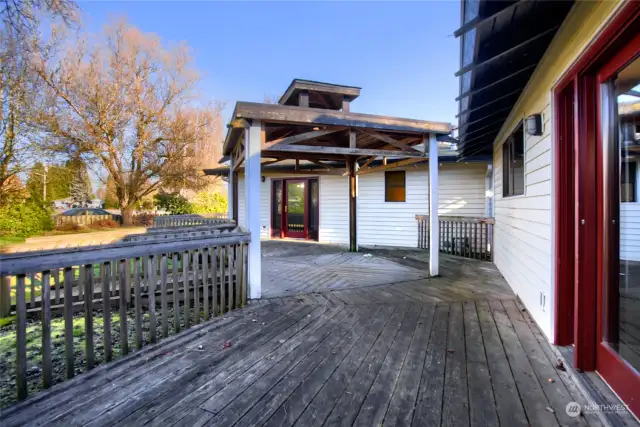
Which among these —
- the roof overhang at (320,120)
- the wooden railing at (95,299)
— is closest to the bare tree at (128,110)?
the roof overhang at (320,120)

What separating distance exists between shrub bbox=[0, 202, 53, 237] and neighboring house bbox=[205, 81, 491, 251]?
634cm

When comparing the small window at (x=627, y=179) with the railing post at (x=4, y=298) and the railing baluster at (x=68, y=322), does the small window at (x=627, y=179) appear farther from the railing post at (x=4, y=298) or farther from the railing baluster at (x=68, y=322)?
the railing post at (x=4, y=298)

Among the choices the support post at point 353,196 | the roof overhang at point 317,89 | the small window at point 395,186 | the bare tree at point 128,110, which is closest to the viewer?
the roof overhang at point 317,89

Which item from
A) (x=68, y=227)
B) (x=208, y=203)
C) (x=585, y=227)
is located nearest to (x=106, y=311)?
(x=585, y=227)

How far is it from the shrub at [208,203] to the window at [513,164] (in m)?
16.1

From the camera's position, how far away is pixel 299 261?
614 centimetres

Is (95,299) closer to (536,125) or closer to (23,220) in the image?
(536,125)

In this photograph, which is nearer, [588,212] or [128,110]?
[588,212]

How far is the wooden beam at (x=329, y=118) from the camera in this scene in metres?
3.62

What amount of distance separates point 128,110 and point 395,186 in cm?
1177

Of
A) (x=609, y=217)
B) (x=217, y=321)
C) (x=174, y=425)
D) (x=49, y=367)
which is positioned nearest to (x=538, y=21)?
(x=609, y=217)

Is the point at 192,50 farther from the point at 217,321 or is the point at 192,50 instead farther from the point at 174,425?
the point at 174,425

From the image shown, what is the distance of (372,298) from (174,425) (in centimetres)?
258

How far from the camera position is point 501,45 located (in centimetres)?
234
